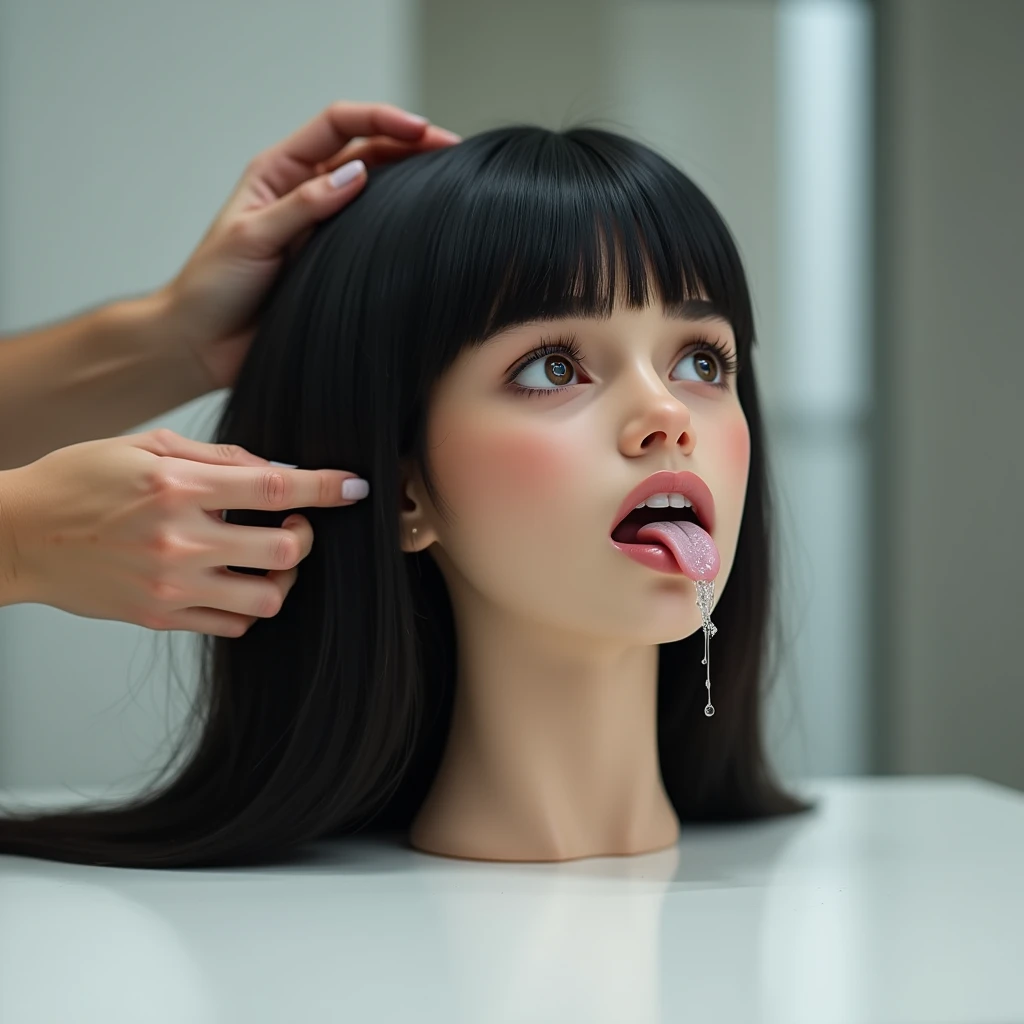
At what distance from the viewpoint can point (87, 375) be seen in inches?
59.6

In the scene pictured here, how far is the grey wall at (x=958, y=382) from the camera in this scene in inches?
110

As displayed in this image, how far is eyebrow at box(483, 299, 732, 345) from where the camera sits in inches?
45.9

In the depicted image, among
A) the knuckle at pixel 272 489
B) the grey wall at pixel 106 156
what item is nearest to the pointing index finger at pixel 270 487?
the knuckle at pixel 272 489

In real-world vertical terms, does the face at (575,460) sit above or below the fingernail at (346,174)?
below

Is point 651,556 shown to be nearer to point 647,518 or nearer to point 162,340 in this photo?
point 647,518

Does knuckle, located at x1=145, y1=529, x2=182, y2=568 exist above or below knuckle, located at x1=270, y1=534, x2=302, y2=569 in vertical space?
above

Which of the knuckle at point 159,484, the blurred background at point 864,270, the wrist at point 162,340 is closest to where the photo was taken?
the knuckle at point 159,484

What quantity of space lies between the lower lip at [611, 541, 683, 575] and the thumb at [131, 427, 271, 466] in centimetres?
36

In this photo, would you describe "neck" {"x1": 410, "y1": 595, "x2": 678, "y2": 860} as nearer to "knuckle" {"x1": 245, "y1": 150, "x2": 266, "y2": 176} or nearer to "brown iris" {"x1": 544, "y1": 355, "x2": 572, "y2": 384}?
"brown iris" {"x1": 544, "y1": 355, "x2": 572, "y2": 384}

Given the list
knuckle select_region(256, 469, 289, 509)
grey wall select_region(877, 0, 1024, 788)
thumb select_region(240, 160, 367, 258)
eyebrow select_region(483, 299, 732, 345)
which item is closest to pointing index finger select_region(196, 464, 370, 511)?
knuckle select_region(256, 469, 289, 509)

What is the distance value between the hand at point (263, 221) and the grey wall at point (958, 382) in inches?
66.0

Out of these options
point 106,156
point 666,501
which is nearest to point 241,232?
point 666,501

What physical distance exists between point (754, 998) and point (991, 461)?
7.38 ft

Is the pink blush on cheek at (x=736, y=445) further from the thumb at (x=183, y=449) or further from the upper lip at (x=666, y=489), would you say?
the thumb at (x=183, y=449)
